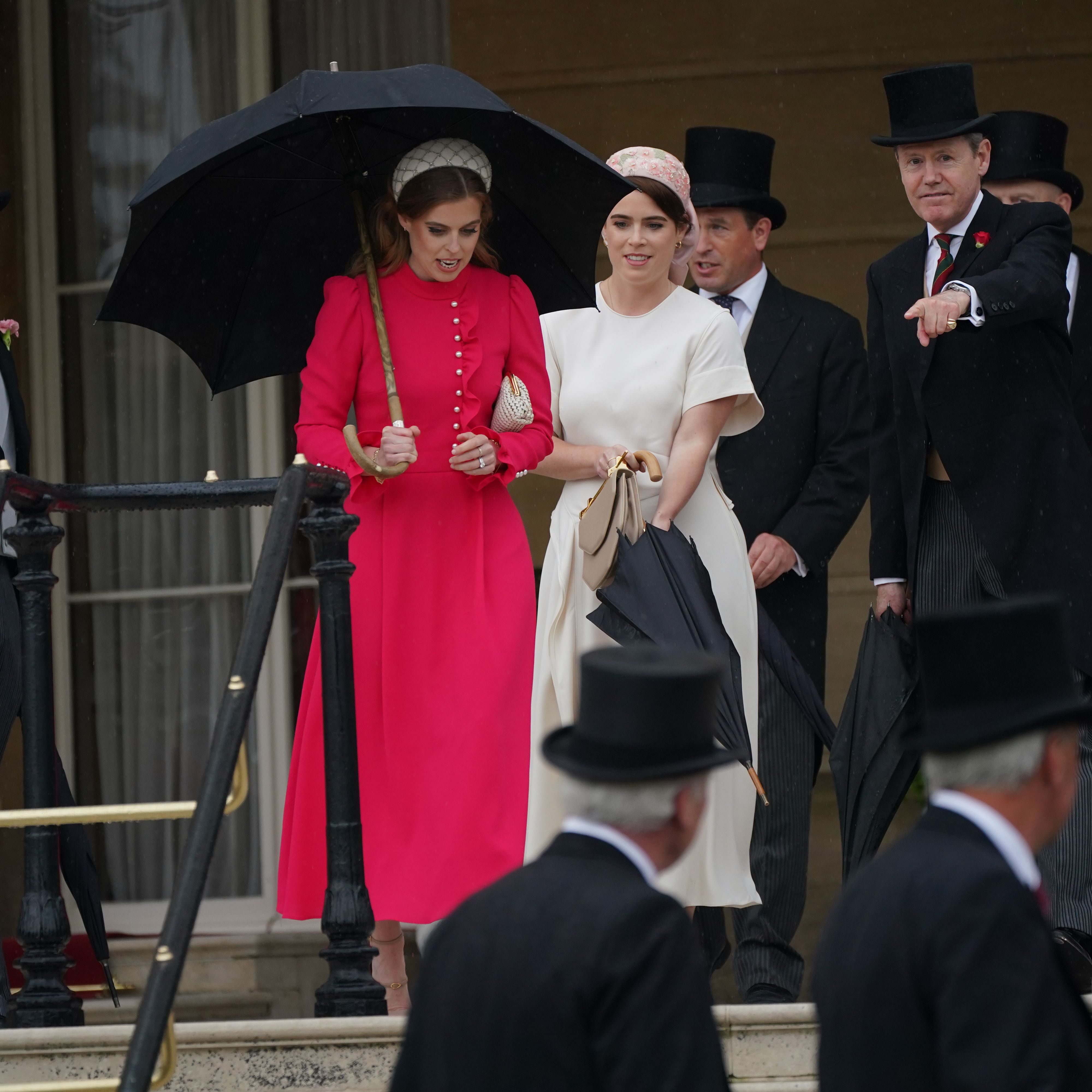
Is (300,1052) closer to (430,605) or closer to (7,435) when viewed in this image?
(430,605)

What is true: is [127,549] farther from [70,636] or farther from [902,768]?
[902,768]

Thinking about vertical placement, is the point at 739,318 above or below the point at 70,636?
above

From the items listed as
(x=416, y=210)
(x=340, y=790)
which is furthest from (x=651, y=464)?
(x=340, y=790)

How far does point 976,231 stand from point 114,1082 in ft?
8.34

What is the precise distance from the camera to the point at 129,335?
7.09m

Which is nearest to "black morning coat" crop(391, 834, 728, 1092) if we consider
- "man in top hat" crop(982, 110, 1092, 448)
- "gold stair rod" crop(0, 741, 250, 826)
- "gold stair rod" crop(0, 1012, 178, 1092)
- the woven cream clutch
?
"gold stair rod" crop(0, 1012, 178, 1092)

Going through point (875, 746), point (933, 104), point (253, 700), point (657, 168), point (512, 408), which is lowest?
point (875, 746)

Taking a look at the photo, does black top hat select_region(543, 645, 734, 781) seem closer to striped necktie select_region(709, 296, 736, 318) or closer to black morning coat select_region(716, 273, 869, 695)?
black morning coat select_region(716, 273, 869, 695)

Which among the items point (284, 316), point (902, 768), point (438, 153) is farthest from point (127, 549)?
point (902, 768)

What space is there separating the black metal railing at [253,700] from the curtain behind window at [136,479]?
10.7 feet

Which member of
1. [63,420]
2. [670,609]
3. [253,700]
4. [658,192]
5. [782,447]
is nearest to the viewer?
[253,700]

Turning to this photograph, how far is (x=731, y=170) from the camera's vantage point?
5.18m

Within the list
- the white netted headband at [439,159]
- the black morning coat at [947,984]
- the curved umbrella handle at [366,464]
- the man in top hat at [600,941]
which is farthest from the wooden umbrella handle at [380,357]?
the black morning coat at [947,984]

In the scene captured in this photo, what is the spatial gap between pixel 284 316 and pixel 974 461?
162 centimetres
